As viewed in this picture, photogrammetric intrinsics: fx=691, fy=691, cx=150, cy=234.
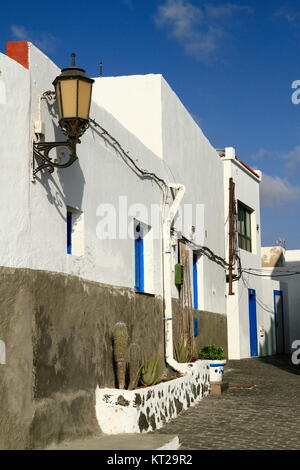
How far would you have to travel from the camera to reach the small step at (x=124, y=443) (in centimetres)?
745

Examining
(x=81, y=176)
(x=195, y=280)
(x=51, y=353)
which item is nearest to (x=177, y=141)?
(x=195, y=280)

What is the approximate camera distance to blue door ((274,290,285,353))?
2378 centimetres

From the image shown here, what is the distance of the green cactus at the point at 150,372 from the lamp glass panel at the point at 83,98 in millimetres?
4298

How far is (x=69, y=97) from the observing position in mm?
7441

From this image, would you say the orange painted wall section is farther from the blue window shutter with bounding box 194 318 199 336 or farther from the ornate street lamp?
the blue window shutter with bounding box 194 318 199 336

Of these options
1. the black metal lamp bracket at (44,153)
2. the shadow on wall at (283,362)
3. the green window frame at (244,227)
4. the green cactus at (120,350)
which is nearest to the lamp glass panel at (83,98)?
the black metal lamp bracket at (44,153)

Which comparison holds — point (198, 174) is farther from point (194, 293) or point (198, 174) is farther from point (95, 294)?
point (95, 294)

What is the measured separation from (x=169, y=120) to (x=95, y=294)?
595 cm

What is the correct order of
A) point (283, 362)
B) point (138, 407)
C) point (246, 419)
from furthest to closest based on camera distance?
point (283, 362) < point (246, 419) < point (138, 407)

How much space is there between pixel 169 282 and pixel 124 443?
16.6 ft

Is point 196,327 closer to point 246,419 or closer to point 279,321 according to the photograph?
point 246,419

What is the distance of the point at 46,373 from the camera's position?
291 inches

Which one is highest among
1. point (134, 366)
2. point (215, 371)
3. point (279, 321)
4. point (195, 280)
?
point (195, 280)

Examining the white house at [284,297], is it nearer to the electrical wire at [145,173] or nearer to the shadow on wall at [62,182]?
the electrical wire at [145,173]
